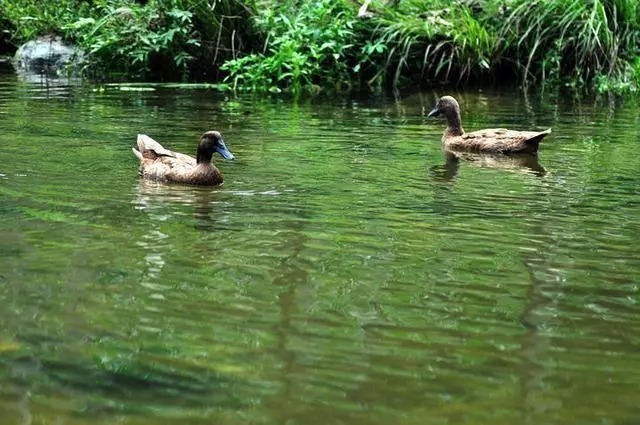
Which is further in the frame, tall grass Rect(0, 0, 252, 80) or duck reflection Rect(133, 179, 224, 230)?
tall grass Rect(0, 0, 252, 80)

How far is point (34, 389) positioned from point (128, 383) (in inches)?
12.8

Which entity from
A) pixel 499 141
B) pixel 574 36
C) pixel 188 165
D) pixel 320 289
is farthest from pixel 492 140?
pixel 574 36

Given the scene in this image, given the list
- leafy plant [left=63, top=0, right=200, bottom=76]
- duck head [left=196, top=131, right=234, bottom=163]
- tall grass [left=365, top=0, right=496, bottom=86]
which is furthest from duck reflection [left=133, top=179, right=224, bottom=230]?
leafy plant [left=63, top=0, right=200, bottom=76]

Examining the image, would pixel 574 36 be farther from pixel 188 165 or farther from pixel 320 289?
pixel 320 289

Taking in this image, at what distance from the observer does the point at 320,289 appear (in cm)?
498

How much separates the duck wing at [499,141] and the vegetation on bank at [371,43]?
6.68 meters

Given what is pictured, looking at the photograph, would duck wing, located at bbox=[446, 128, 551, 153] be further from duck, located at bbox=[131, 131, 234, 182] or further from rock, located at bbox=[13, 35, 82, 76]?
rock, located at bbox=[13, 35, 82, 76]

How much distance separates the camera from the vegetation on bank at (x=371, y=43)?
1752 centimetres

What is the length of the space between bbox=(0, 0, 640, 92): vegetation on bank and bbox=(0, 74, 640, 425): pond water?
815 centimetres

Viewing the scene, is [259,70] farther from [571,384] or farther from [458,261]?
[571,384]

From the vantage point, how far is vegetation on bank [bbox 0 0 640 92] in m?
17.5

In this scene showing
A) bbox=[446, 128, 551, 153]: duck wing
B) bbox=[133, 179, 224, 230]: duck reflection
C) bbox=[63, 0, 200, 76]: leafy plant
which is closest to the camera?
bbox=[133, 179, 224, 230]: duck reflection

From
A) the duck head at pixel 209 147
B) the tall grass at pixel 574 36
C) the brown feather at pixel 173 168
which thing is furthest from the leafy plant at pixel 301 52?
the duck head at pixel 209 147

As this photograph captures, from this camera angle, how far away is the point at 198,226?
641cm
